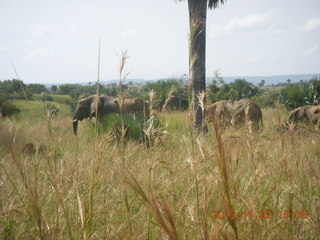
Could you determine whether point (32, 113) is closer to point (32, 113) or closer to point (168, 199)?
point (32, 113)

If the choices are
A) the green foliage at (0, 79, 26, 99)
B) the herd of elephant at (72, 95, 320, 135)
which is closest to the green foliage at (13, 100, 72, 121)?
the green foliage at (0, 79, 26, 99)

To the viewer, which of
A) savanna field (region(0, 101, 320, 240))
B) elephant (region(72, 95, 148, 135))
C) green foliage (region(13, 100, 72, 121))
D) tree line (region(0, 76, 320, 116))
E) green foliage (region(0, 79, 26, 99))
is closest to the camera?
savanna field (region(0, 101, 320, 240))

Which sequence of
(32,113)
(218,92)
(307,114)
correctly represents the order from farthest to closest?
1. (32,113)
2. (218,92)
3. (307,114)

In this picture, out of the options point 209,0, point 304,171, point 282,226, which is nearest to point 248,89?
point 209,0

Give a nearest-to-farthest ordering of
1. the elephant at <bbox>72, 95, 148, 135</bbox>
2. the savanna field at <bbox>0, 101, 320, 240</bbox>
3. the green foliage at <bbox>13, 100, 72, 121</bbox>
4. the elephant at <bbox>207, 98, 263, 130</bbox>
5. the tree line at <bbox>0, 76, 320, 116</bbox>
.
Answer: the savanna field at <bbox>0, 101, 320, 240</bbox> < the tree line at <bbox>0, 76, 320, 116</bbox> < the elephant at <bbox>207, 98, 263, 130</bbox> < the elephant at <bbox>72, 95, 148, 135</bbox> < the green foliage at <bbox>13, 100, 72, 121</bbox>

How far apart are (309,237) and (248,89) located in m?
23.4

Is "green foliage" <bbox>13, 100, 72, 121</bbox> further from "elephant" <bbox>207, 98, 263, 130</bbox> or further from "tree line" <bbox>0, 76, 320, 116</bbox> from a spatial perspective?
"elephant" <bbox>207, 98, 263, 130</bbox>

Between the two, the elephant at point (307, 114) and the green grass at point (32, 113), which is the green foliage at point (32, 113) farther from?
the elephant at point (307, 114)

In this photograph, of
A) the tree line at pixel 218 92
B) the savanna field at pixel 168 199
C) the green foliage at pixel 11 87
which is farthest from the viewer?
the tree line at pixel 218 92

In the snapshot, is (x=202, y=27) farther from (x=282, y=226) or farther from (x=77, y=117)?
(x=282, y=226)

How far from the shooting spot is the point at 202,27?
7.36m

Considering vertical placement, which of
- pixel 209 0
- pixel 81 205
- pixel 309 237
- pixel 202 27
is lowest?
pixel 309 237

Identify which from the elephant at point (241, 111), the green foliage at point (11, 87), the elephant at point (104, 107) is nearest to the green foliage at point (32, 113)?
the green foliage at point (11, 87)

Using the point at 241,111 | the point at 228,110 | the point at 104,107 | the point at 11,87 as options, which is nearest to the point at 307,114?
the point at 241,111
